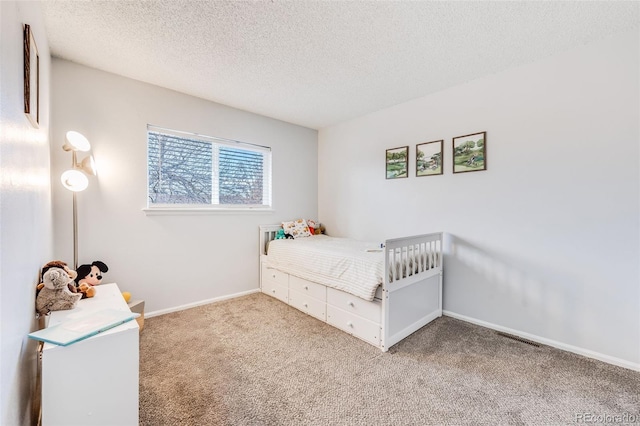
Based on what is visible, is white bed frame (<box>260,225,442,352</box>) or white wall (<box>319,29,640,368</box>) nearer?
white wall (<box>319,29,640,368</box>)

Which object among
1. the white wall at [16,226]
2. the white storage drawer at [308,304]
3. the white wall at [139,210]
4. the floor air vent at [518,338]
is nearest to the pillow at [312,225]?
the white wall at [139,210]

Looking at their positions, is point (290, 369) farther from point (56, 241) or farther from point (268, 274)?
point (56, 241)

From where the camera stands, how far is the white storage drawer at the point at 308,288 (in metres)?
2.66

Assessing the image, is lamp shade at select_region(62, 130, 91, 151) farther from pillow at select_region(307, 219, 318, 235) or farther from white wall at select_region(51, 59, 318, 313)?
pillow at select_region(307, 219, 318, 235)

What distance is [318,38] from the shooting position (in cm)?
199

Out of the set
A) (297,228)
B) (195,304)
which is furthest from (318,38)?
(195,304)

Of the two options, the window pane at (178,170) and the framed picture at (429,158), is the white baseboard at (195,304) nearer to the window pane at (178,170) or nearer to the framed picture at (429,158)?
the window pane at (178,170)

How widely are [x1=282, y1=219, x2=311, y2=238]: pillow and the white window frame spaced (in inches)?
12.4

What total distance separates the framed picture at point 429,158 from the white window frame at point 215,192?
1901 mm

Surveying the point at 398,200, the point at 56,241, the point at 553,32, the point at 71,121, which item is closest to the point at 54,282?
the point at 56,241

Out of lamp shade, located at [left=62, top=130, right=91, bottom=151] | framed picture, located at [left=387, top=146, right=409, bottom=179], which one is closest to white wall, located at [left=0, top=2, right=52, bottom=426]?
lamp shade, located at [left=62, top=130, right=91, bottom=151]

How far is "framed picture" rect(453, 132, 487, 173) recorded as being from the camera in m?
2.56

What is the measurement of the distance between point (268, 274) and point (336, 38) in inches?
104

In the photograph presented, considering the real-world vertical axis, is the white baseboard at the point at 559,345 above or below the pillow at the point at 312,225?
below
